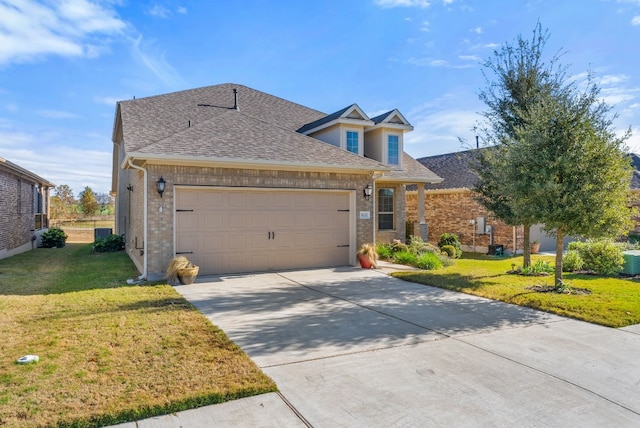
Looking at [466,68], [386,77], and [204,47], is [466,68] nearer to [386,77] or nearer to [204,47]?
[386,77]

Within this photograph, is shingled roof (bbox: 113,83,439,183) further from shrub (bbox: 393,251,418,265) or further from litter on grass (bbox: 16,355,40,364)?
litter on grass (bbox: 16,355,40,364)

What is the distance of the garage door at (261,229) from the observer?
10.4 meters

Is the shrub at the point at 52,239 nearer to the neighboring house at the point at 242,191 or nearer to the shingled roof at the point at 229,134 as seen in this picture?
the shingled roof at the point at 229,134

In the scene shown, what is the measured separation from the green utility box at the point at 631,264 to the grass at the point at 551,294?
0.70 m

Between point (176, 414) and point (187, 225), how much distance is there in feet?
24.2

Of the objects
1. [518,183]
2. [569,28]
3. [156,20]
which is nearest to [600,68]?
[569,28]

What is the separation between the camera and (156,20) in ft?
38.6

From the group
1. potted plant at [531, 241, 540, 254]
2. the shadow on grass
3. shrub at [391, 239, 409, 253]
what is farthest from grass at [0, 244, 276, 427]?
potted plant at [531, 241, 540, 254]

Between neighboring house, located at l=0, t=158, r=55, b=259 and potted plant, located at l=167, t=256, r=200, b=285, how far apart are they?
7.91 metres

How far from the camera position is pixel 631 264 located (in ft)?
37.2

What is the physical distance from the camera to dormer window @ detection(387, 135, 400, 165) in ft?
51.0

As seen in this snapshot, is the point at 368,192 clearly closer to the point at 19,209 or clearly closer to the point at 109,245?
the point at 109,245

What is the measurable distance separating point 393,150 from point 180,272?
31.7ft

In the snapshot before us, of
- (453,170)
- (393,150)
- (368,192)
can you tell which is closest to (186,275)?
(368,192)
